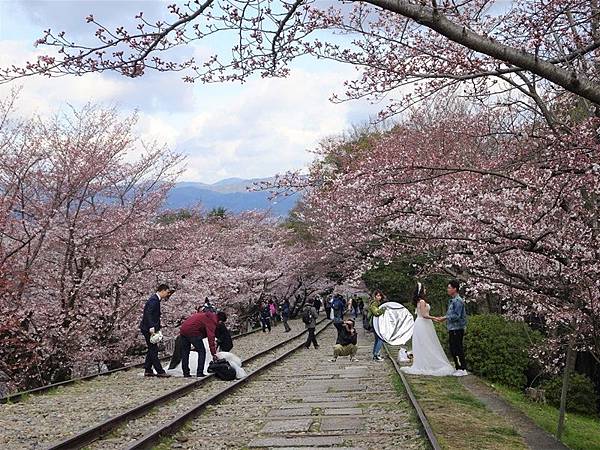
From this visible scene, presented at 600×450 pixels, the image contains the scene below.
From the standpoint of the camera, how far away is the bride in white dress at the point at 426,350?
13.6 metres

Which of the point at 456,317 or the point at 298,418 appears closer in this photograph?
the point at 298,418

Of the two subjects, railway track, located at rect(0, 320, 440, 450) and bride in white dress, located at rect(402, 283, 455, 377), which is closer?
railway track, located at rect(0, 320, 440, 450)

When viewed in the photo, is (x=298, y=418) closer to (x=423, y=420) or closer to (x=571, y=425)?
(x=423, y=420)

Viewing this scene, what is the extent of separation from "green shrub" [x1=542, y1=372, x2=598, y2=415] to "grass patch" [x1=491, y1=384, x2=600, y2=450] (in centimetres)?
54

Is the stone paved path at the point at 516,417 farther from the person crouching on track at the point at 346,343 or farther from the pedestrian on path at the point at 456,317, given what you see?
the person crouching on track at the point at 346,343

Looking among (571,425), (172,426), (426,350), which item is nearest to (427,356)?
(426,350)

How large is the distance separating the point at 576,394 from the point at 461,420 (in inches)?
346

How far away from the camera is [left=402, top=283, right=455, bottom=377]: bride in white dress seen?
44.5ft

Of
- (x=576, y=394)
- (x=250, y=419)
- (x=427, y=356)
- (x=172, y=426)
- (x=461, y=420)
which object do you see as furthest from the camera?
(x=576, y=394)

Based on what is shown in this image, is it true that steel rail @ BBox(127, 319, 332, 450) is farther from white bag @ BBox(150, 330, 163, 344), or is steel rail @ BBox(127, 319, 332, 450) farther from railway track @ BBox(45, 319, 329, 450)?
white bag @ BBox(150, 330, 163, 344)

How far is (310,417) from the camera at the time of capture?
9.16m

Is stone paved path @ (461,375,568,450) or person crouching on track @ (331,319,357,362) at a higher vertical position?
person crouching on track @ (331,319,357,362)

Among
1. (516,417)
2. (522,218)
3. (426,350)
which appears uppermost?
(522,218)

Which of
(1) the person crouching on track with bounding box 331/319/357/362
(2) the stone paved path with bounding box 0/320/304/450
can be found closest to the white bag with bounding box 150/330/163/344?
(2) the stone paved path with bounding box 0/320/304/450
